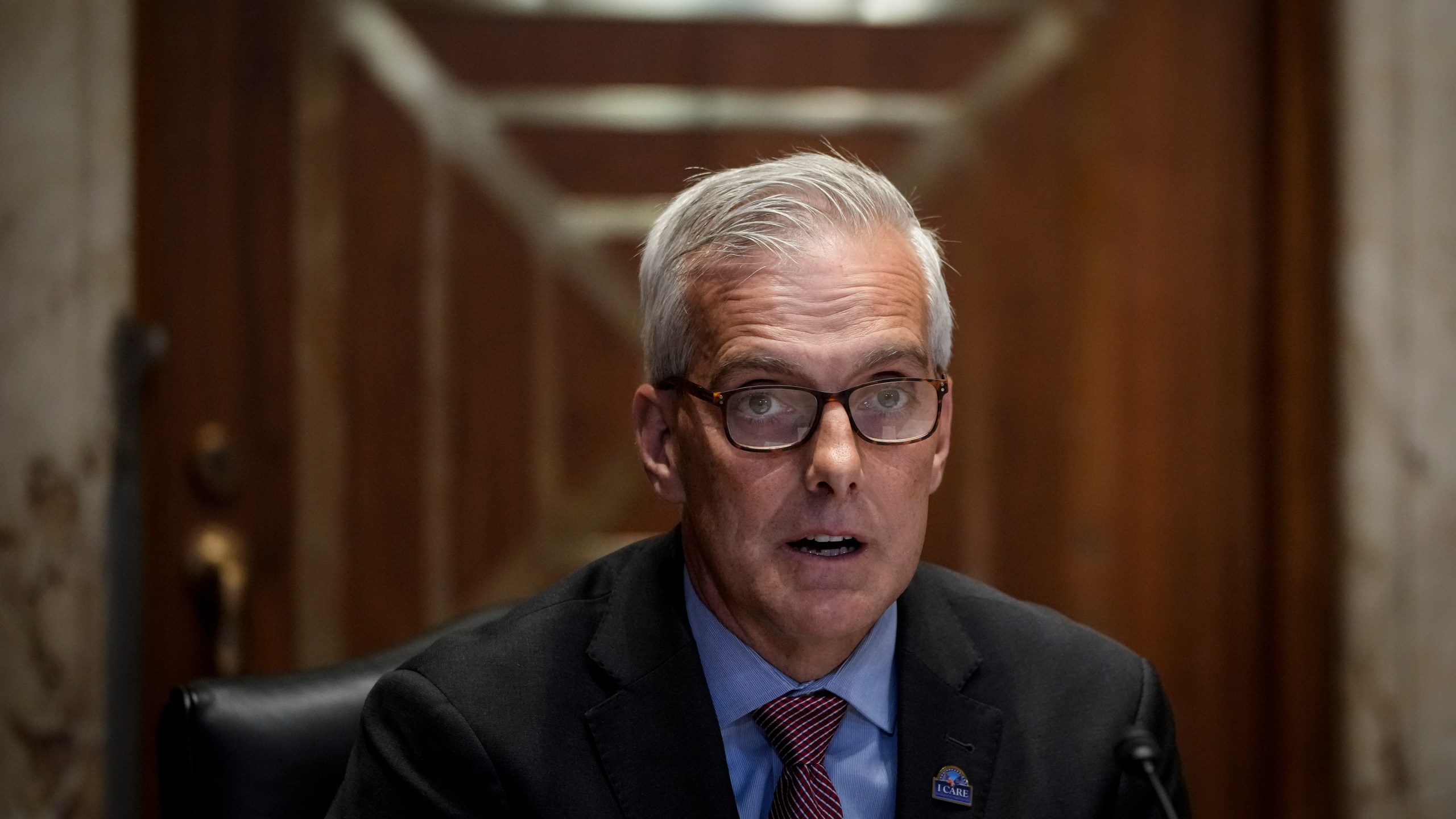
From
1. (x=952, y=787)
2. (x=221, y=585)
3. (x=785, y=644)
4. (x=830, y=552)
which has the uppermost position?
(x=830, y=552)

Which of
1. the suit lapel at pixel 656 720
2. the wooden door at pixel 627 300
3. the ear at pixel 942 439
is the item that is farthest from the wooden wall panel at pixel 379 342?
the ear at pixel 942 439

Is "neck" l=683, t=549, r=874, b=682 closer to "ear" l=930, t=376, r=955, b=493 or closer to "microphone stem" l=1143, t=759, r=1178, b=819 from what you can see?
"ear" l=930, t=376, r=955, b=493

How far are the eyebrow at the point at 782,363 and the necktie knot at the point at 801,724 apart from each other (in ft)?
1.05

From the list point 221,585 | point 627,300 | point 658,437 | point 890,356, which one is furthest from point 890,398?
point 221,585

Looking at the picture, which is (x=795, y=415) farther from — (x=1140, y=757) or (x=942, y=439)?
(x=1140, y=757)

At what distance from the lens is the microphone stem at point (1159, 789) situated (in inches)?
41.6

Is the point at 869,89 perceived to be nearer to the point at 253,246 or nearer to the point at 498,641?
the point at 253,246

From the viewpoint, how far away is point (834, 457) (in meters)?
1.25

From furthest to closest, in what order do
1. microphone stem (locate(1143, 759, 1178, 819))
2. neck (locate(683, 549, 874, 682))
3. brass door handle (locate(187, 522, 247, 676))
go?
brass door handle (locate(187, 522, 247, 676)), neck (locate(683, 549, 874, 682)), microphone stem (locate(1143, 759, 1178, 819))

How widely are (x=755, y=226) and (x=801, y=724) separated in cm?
49

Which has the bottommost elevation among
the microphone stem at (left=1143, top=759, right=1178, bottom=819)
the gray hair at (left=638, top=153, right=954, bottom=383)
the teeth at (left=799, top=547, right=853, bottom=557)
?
the microphone stem at (left=1143, top=759, right=1178, bottom=819)

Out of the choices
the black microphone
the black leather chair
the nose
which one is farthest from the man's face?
the black leather chair

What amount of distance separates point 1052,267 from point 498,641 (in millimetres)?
1470

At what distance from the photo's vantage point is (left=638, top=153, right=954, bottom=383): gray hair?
133 cm
